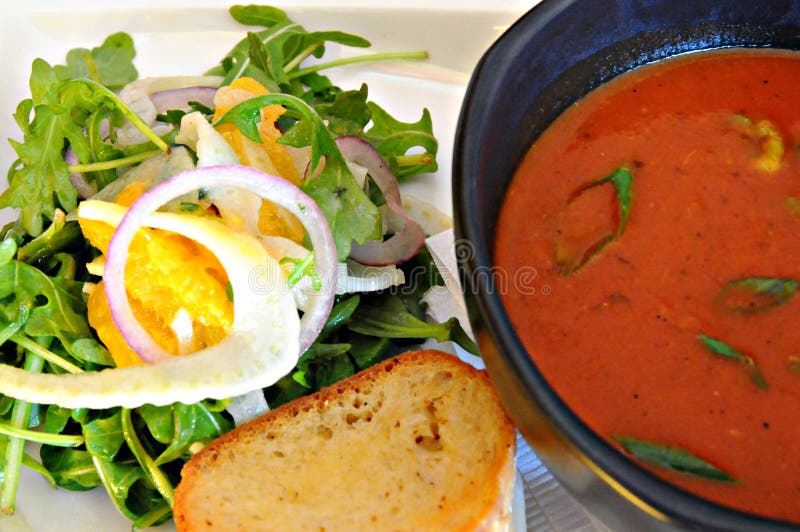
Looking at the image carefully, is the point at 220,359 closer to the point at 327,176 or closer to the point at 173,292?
the point at 173,292

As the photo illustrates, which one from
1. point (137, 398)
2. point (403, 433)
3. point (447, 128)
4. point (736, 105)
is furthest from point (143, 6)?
point (736, 105)

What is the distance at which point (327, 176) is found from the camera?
182 cm

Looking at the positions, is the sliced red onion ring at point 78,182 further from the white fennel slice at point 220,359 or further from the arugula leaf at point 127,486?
the arugula leaf at point 127,486

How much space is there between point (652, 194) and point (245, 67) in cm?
115

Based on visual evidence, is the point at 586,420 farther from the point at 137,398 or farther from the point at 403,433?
the point at 137,398

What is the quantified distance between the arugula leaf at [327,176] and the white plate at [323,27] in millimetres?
528

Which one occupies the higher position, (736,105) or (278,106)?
(736,105)

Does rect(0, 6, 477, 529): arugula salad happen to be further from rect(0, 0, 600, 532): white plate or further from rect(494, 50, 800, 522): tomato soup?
rect(494, 50, 800, 522): tomato soup

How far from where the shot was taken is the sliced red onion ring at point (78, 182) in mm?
2014

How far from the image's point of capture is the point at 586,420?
127 centimetres

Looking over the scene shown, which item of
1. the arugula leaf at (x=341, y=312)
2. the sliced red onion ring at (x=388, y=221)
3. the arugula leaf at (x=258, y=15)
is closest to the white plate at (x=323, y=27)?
the arugula leaf at (x=258, y=15)

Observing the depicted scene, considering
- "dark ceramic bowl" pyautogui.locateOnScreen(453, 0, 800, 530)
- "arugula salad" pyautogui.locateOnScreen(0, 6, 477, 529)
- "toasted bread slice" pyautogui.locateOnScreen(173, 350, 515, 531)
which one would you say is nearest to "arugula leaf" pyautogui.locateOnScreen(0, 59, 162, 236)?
"arugula salad" pyautogui.locateOnScreen(0, 6, 477, 529)

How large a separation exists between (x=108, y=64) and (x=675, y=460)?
1852 mm

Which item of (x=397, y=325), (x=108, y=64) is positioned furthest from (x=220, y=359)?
(x=108, y=64)
